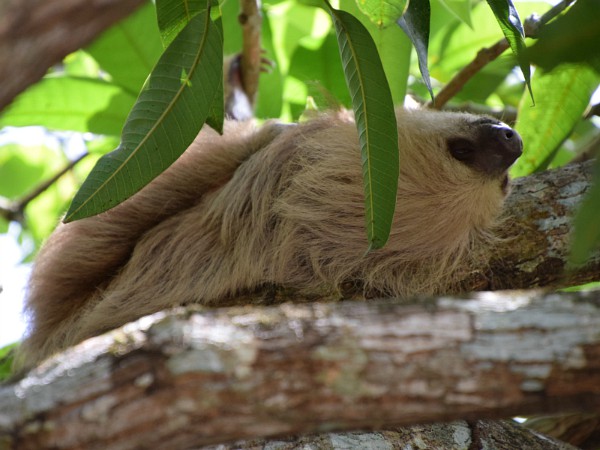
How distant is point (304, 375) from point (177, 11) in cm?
143

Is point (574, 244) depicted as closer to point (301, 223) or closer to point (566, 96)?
point (301, 223)

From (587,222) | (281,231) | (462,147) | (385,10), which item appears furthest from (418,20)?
(587,222)

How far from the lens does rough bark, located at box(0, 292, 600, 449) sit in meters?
1.28

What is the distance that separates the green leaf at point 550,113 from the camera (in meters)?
3.26

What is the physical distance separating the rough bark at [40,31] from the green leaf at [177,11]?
48.5 inches

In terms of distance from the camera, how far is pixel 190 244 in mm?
3105

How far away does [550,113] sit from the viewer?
339cm

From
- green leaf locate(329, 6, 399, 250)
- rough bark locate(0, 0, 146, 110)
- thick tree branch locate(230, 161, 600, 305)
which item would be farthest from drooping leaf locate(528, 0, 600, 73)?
thick tree branch locate(230, 161, 600, 305)

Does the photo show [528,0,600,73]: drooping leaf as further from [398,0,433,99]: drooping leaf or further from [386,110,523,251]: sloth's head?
[386,110,523,251]: sloth's head

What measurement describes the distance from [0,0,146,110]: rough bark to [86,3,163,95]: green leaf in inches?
105

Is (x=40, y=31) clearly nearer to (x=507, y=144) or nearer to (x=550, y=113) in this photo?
(x=507, y=144)

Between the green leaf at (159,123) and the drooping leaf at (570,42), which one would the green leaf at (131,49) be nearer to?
the green leaf at (159,123)

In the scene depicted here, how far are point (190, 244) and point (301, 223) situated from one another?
18.9 inches

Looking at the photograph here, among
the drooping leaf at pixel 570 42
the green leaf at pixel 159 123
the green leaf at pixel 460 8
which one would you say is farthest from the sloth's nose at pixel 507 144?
the drooping leaf at pixel 570 42
